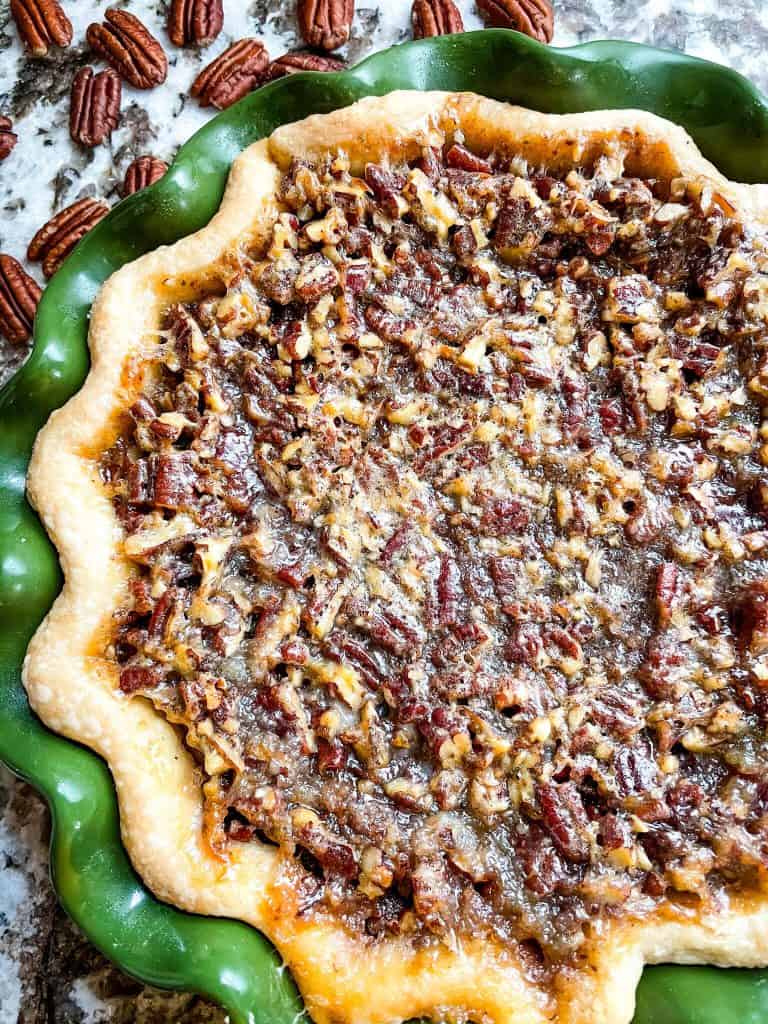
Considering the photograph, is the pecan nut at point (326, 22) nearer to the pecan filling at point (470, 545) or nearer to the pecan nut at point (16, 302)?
the pecan filling at point (470, 545)

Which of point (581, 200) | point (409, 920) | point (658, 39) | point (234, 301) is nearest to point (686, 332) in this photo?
point (581, 200)

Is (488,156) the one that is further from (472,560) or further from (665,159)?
(472,560)

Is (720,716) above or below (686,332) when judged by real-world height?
below


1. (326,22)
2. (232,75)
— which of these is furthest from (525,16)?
(232,75)

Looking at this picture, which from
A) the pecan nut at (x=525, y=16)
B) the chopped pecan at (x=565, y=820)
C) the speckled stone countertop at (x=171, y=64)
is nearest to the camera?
Result: the chopped pecan at (x=565, y=820)

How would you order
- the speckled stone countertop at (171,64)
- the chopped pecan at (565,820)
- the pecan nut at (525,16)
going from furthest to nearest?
the speckled stone countertop at (171,64) < the pecan nut at (525,16) < the chopped pecan at (565,820)

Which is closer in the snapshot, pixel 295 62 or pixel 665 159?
pixel 665 159

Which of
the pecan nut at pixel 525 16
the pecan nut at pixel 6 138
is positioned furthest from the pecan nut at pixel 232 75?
the pecan nut at pixel 525 16
